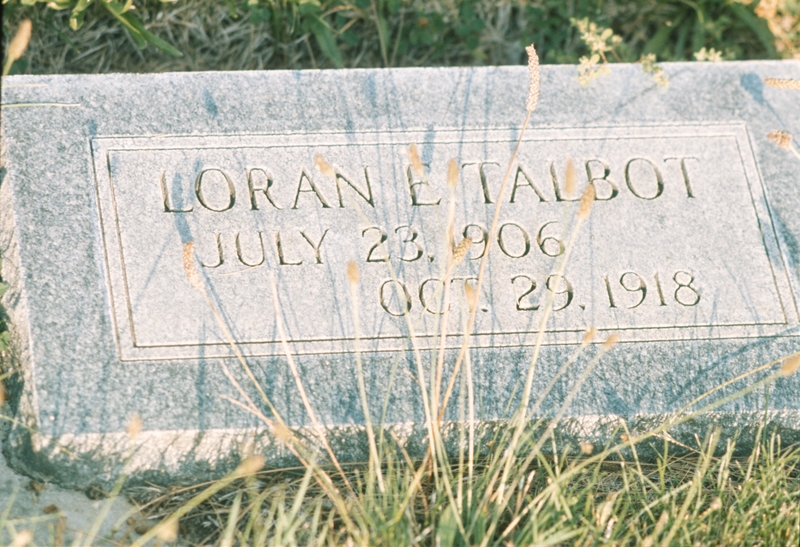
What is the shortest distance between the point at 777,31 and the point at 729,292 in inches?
65.1

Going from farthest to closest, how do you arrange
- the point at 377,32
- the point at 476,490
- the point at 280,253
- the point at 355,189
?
the point at 377,32 < the point at 355,189 < the point at 280,253 < the point at 476,490

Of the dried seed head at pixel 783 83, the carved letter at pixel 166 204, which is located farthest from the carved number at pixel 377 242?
the dried seed head at pixel 783 83

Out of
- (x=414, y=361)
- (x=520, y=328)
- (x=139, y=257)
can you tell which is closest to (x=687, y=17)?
(x=520, y=328)

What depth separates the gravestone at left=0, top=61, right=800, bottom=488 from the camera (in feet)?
7.02

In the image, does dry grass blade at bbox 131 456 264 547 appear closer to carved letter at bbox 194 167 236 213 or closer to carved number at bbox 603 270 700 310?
carved letter at bbox 194 167 236 213

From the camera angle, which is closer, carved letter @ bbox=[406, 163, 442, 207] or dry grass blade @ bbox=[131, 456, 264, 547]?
dry grass blade @ bbox=[131, 456, 264, 547]

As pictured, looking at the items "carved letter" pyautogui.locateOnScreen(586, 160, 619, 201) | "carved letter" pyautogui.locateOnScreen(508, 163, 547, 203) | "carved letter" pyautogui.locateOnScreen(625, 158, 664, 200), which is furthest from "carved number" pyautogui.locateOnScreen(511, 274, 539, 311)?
"carved letter" pyautogui.locateOnScreen(625, 158, 664, 200)

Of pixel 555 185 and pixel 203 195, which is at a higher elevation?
pixel 203 195

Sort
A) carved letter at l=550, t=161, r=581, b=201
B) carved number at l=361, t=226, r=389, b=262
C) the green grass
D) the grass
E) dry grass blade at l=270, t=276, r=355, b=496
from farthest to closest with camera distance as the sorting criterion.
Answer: the green grass < carved letter at l=550, t=161, r=581, b=201 < carved number at l=361, t=226, r=389, b=262 < dry grass blade at l=270, t=276, r=355, b=496 < the grass

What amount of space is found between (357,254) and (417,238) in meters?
0.20

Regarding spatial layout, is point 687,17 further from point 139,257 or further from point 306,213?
point 139,257

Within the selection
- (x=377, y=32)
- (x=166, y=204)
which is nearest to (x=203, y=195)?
(x=166, y=204)

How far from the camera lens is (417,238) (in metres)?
2.37

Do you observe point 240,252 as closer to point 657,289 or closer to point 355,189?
point 355,189
